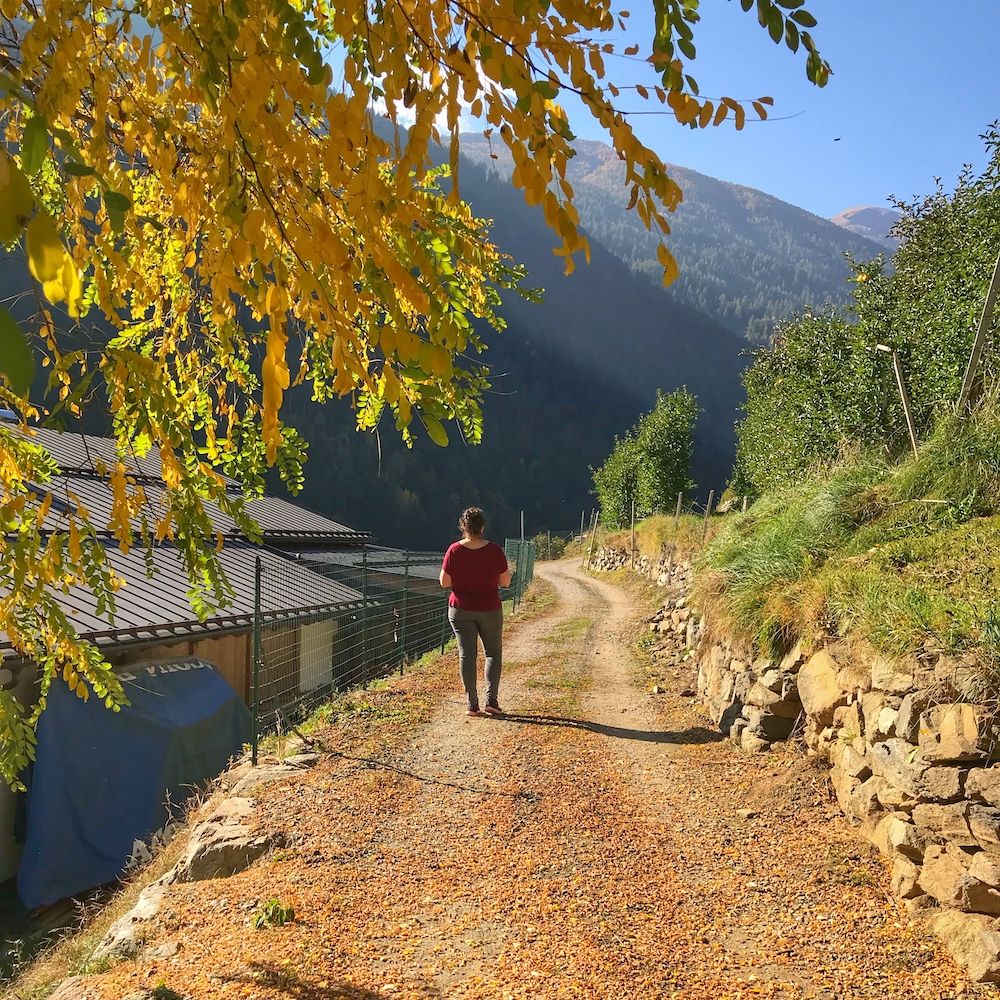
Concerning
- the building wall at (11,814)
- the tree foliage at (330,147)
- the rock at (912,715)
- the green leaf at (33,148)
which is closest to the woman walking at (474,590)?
the rock at (912,715)

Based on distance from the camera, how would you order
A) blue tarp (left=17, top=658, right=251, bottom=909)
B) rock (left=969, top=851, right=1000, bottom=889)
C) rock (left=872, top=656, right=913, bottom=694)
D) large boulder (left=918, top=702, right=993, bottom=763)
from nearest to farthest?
rock (left=969, top=851, right=1000, bottom=889) < large boulder (left=918, top=702, right=993, bottom=763) < rock (left=872, top=656, right=913, bottom=694) < blue tarp (left=17, top=658, right=251, bottom=909)

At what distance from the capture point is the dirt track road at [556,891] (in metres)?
2.88

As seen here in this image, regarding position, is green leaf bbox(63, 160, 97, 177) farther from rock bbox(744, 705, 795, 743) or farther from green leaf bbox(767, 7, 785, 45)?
rock bbox(744, 705, 795, 743)

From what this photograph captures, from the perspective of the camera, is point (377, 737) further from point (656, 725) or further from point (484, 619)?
point (656, 725)

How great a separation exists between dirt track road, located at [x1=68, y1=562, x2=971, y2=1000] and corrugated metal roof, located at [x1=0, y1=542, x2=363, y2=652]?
324 cm

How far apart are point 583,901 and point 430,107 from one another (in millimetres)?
3245

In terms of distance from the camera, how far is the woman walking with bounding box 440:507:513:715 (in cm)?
625

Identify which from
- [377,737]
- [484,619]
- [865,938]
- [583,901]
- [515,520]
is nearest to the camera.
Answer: [865,938]

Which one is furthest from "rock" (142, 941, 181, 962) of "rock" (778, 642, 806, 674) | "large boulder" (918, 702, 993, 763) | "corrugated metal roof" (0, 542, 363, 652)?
"corrugated metal roof" (0, 542, 363, 652)

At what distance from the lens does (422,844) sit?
402cm

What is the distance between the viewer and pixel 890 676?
149 inches

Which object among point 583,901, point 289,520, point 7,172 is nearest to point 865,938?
point 583,901

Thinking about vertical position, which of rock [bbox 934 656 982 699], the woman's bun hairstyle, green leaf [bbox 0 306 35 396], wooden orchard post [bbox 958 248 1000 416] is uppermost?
wooden orchard post [bbox 958 248 1000 416]

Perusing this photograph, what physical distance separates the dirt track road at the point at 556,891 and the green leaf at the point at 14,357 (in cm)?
276
